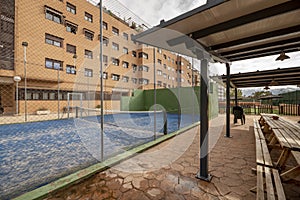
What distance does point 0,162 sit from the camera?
9.87 feet

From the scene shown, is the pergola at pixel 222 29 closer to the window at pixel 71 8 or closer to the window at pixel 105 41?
the window at pixel 71 8

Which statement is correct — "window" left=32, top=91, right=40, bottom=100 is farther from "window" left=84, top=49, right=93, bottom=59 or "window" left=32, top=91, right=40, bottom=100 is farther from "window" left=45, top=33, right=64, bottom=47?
"window" left=84, top=49, right=93, bottom=59

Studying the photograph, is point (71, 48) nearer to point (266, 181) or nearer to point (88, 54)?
point (88, 54)

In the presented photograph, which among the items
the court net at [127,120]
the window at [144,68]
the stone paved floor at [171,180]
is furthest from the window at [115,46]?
the stone paved floor at [171,180]

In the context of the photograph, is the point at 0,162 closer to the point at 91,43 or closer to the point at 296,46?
the point at 296,46

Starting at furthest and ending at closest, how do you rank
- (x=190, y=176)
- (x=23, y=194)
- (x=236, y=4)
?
(x=190, y=176) < (x=23, y=194) < (x=236, y=4)

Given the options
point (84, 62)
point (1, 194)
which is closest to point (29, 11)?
point (84, 62)

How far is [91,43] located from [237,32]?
56.0 ft

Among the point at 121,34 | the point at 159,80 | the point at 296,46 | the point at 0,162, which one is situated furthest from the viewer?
the point at 159,80

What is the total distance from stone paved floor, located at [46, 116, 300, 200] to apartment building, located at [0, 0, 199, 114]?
5.05 m

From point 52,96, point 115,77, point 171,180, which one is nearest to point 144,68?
point 115,77

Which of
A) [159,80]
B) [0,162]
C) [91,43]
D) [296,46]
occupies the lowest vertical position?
[0,162]

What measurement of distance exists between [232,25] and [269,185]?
73.7 inches

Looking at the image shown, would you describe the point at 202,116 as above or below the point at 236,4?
below
